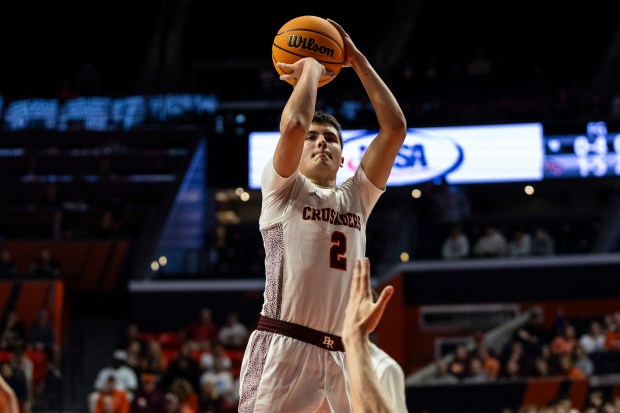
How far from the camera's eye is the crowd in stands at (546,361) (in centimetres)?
1781

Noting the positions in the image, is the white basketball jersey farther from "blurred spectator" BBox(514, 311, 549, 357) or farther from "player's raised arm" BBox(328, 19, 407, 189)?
"blurred spectator" BBox(514, 311, 549, 357)

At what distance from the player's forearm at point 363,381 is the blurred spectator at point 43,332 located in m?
18.5

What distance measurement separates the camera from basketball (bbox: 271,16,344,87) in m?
5.98

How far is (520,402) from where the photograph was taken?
17.2 metres

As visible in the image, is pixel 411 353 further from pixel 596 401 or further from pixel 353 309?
pixel 353 309

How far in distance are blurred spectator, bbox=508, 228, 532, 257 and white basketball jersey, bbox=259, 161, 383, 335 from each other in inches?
766

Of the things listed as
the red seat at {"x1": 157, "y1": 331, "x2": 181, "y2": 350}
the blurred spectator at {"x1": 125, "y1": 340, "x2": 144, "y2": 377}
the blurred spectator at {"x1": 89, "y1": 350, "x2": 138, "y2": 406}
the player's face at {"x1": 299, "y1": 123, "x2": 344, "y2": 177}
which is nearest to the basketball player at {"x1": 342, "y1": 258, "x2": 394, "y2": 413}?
the player's face at {"x1": 299, "y1": 123, "x2": 344, "y2": 177}

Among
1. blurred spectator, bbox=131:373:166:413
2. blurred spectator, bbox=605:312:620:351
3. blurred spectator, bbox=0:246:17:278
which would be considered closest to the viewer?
blurred spectator, bbox=131:373:166:413

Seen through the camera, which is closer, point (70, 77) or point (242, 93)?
point (242, 93)

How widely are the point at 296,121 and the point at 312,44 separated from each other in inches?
25.7

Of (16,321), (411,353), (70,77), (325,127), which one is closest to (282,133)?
(325,127)

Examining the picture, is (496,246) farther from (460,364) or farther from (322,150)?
(322,150)

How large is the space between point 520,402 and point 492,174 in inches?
489

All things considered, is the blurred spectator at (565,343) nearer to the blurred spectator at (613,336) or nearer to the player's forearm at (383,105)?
the blurred spectator at (613,336)
